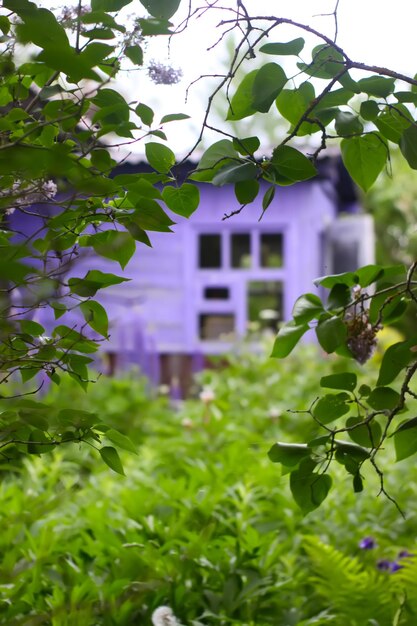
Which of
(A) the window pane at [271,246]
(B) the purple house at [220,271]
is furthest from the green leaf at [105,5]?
(A) the window pane at [271,246]

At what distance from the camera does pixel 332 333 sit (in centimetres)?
107

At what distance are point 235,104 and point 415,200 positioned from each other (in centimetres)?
1027

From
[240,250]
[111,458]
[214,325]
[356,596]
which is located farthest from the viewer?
[240,250]

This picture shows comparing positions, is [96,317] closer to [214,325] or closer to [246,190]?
[246,190]

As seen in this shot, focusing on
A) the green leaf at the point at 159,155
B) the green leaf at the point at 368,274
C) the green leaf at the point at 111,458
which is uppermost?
the green leaf at the point at 159,155

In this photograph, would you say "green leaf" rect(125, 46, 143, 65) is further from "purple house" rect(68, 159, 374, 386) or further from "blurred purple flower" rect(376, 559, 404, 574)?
"purple house" rect(68, 159, 374, 386)

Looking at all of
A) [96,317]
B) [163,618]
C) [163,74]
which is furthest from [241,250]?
[163,74]

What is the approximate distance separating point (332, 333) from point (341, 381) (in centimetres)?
7

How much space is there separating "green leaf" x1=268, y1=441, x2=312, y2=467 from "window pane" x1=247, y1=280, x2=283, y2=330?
6.01m

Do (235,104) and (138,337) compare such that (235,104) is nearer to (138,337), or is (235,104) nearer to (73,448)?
(73,448)

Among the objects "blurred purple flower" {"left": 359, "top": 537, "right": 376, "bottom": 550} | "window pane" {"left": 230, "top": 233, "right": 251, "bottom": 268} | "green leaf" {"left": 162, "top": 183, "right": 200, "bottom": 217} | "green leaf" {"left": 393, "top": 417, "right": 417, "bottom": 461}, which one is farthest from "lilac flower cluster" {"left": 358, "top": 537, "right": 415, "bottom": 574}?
"window pane" {"left": 230, "top": 233, "right": 251, "bottom": 268}

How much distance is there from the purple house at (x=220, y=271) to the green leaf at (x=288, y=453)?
5530 mm

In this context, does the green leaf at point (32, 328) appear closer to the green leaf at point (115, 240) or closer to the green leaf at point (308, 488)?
the green leaf at point (115, 240)

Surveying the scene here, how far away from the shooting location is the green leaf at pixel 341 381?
1.09 metres
